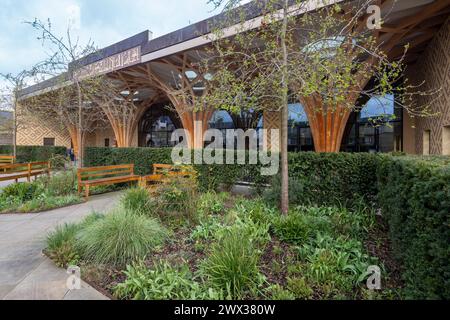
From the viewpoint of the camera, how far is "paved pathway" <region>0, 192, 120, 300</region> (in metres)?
2.48

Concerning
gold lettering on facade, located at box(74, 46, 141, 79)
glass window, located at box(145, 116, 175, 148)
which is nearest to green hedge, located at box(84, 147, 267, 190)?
gold lettering on facade, located at box(74, 46, 141, 79)

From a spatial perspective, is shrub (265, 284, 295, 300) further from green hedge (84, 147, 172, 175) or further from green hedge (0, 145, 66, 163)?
green hedge (0, 145, 66, 163)

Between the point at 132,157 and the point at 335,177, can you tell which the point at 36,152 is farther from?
the point at 335,177

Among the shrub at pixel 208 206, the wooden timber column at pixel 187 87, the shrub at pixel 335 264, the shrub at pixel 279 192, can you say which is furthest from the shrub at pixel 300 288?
the wooden timber column at pixel 187 87

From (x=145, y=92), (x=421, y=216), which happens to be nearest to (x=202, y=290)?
(x=421, y=216)

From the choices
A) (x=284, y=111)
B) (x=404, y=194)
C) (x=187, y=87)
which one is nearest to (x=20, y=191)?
(x=284, y=111)

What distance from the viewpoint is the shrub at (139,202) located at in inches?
171

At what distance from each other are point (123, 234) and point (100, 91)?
9.83 m

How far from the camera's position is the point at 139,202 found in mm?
4480

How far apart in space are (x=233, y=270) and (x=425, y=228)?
1854 millimetres

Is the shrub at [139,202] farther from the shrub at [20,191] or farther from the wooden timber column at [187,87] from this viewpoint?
the wooden timber column at [187,87]

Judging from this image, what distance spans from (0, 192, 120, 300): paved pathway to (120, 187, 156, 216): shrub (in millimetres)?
1456

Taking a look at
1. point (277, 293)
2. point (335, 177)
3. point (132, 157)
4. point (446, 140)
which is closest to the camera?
point (277, 293)
